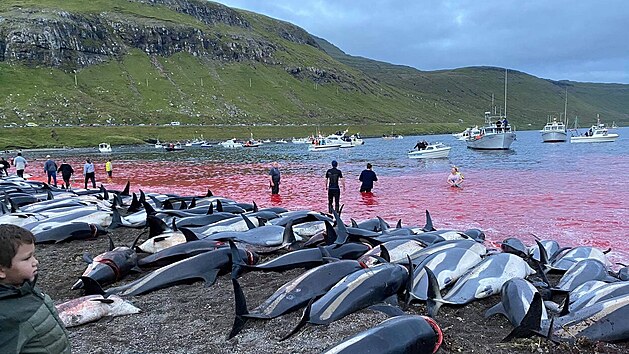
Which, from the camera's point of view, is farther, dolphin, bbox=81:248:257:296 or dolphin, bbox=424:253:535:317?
dolphin, bbox=81:248:257:296

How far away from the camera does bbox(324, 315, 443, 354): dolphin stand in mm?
5568

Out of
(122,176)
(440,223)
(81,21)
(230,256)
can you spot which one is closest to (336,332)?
(230,256)

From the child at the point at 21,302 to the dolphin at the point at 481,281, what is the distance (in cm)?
558

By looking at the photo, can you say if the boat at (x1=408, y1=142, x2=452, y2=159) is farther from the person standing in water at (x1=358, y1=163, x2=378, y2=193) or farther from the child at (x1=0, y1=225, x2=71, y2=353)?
the child at (x1=0, y1=225, x2=71, y2=353)

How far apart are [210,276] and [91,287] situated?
213cm

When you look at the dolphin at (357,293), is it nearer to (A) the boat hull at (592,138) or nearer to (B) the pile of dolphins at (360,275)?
(B) the pile of dolphins at (360,275)

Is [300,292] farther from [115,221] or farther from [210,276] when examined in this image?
[115,221]

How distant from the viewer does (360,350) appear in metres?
5.52

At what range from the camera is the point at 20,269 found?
3787 millimetres

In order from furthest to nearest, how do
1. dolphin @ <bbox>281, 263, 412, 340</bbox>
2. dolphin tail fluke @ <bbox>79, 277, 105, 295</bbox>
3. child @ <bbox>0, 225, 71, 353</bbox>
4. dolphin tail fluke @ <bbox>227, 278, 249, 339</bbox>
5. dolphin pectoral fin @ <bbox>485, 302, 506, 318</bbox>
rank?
dolphin tail fluke @ <bbox>79, 277, 105, 295</bbox>, dolphin pectoral fin @ <bbox>485, 302, 506, 318</bbox>, dolphin @ <bbox>281, 263, 412, 340</bbox>, dolphin tail fluke @ <bbox>227, 278, 249, 339</bbox>, child @ <bbox>0, 225, 71, 353</bbox>

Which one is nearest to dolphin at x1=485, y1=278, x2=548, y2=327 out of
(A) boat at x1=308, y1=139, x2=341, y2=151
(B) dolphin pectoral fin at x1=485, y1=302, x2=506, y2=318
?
(B) dolphin pectoral fin at x1=485, y1=302, x2=506, y2=318

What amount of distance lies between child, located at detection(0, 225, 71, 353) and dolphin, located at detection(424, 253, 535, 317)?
18.3 ft

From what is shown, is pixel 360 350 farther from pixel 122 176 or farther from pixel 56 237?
pixel 122 176

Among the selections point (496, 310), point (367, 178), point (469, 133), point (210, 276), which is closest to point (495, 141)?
point (469, 133)
